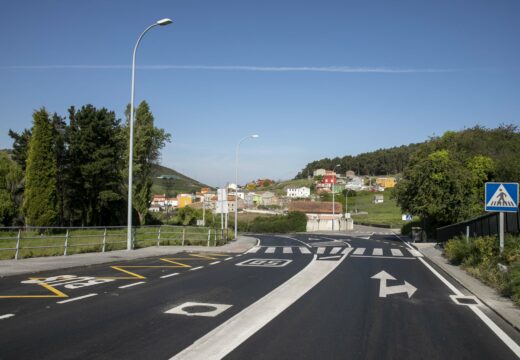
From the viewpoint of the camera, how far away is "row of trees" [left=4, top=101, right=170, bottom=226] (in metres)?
52.1

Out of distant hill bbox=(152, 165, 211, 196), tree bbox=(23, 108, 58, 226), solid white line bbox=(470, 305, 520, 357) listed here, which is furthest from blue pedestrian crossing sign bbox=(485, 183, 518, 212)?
distant hill bbox=(152, 165, 211, 196)

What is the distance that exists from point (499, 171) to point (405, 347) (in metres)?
38.5

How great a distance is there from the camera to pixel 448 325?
8.06 metres

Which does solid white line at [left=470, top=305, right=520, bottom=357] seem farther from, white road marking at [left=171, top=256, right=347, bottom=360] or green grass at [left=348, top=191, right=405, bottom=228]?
green grass at [left=348, top=191, right=405, bottom=228]

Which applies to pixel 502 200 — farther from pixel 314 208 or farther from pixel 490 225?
pixel 314 208

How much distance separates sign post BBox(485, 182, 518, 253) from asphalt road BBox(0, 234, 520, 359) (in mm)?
2330

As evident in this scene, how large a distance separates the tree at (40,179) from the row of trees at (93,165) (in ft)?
16.2

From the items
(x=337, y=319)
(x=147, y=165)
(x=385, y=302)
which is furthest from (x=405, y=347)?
(x=147, y=165)

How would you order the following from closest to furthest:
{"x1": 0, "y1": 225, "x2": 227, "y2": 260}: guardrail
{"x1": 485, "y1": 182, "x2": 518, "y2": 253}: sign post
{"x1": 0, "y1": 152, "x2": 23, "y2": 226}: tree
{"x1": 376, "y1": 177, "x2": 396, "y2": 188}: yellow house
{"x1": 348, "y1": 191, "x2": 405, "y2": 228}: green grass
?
{"x1": 485, "y1": 182, "x2": 518, "y2": 253}: sign post → {"x1": 0, "y1": 225, "x2": 227, "y2": 260}: guardrail → {"x1": 0, "y1": 152, "x2": 23, "y2": 226}: tree → {"x1": 348, "y1": 191, "x2": 405, "y2": 228}: green grass → {"x1": 376, "y1": 177, "x2": 396, "y2": 188}: yellow house

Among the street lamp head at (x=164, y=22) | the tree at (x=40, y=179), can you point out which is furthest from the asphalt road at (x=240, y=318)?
the tree at (x=40, y=179)

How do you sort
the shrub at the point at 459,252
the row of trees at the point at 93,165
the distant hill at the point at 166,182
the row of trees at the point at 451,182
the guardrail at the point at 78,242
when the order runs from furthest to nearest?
the distant hill at the point at 166,182 → the row of trees at the point at 93,165 → the row of trees at the point at 451,182 → the shrub at the point at 459,252 → the guardrail at the point at 78,242

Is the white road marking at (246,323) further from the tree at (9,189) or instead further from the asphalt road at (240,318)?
the tree at (9,189)

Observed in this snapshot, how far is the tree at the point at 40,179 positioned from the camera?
40219mm

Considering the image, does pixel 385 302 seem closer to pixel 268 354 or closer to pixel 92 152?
pixel 268 354
